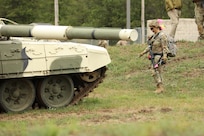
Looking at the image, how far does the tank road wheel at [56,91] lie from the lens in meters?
13.0

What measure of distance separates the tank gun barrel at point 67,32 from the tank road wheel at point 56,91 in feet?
6.78

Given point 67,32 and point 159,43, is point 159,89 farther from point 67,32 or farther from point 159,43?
point 67,32

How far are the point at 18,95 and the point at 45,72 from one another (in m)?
0.74

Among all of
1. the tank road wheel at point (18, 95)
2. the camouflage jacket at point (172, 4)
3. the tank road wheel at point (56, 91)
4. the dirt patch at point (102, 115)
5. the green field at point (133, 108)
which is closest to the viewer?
the green field at point (133, 108)

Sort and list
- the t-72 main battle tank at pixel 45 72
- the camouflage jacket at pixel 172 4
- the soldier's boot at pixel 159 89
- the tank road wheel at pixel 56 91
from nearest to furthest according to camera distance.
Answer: the t-72 main battle tank at pixel 45 72, the tank road wheel at pixel 56 91, the soldier's boot at pixel 159 89, the camouflage jacket at pixel 172 4

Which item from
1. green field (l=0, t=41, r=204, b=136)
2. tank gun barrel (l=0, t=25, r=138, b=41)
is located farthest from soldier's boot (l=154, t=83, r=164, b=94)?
tank gun barrel (l=0, t=25, r=138, b=41)

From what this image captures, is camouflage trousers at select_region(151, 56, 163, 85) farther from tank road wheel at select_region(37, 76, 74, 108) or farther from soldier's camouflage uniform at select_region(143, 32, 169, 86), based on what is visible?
tank road wheel at select_region(37, 76, 74, 108)

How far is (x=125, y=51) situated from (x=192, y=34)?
8.28 metres

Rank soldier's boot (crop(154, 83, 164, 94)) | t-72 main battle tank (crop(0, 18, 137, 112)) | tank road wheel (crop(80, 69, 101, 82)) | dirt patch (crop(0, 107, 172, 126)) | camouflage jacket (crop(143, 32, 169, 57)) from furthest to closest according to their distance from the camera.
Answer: soldier's boot (crop(154, 83, 164, 94)) < camouflage jacket (crop(143, 32, 169, 57)) < tank road wheel (crop(80, 69, 101, 82)) < t-72 main battle tank (crop(0, 18, 137, 112)) < dirt patch (crop(0, 107, 172, 126))

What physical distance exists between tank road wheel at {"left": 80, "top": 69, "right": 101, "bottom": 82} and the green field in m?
0.55

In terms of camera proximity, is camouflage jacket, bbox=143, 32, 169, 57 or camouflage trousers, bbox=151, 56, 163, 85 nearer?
camouflage jacket, bbox=143, 32, 169, 57

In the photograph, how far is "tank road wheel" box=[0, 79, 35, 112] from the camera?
1264 cm

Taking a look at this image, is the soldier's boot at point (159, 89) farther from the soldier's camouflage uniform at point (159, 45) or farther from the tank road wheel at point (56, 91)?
the tank road wheel at point (56, 91)

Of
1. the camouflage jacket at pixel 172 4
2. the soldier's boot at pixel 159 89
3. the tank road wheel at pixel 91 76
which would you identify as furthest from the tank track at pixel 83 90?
the camouflage jacket at pixel 172 4
